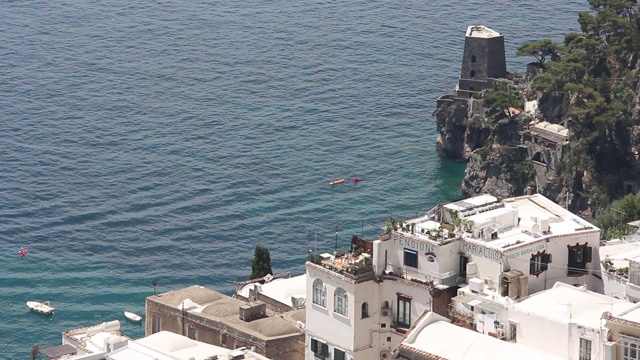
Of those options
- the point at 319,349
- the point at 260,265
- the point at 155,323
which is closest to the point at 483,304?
the point at 319,349

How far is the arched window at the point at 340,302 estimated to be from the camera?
314ft

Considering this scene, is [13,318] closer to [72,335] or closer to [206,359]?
[72,335]

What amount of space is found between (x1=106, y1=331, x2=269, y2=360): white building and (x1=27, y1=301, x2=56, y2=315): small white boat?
187ft

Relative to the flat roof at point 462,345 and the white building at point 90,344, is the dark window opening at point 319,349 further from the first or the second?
the white building at point 90,344

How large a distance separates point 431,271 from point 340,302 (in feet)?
17.7

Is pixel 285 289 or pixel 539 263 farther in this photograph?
pixel 285 289

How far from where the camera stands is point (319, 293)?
3839 inches

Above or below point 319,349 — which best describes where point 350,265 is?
above

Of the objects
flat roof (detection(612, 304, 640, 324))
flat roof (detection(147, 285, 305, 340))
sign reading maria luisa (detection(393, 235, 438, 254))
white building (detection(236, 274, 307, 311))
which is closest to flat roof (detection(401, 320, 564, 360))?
flat roof (detection(612, 304, 640, 324))

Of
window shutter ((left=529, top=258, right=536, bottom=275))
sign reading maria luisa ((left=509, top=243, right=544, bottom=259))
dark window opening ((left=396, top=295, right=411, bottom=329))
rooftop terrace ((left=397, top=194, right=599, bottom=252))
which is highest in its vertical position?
rooftop terrace ((left=397, top=194, right=599, bottom=252))

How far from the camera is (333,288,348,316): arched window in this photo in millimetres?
95812

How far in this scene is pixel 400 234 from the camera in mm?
96062

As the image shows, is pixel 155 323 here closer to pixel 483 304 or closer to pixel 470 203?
pixel 470 203

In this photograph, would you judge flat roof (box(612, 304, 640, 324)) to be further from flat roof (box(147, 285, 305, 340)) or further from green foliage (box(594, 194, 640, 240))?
green foliage (box(594, 194, 640, 240))
